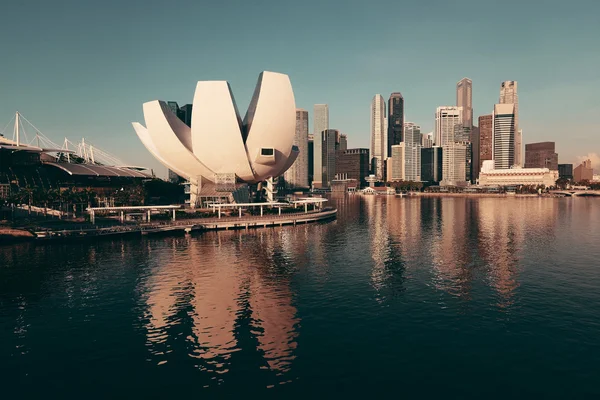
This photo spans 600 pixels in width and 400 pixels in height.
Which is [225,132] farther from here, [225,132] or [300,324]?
[300,324]

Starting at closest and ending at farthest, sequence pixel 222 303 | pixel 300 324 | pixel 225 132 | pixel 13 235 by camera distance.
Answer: pixel 300 324, pixel 222 303, pixel 13 235, pixel 225 132

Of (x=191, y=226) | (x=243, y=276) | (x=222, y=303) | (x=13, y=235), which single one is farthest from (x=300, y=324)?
(x=13, y=235)

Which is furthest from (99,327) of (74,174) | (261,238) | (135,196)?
(74,174)

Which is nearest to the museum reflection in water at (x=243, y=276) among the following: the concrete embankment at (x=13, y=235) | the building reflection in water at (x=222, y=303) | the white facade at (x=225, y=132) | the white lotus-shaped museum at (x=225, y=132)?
the building reflection in water at (x=222, y=303)

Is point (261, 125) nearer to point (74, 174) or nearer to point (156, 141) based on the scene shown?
point (156, 141)

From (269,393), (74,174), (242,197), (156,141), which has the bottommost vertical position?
(269,393)

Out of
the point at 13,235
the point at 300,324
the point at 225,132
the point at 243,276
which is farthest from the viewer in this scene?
the point at 225,132

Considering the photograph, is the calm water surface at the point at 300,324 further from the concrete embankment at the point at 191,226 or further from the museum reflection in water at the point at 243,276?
the concrete embankment at the point at 191,226

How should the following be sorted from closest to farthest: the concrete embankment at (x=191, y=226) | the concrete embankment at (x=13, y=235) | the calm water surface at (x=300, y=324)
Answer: the calm water surface at (x=300, y=324)
the concrete embankment at (x=13, y=235)
the concrete embankment at (x=191, y=226)
